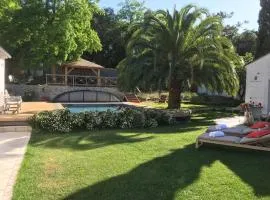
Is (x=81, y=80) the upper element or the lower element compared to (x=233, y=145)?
upper

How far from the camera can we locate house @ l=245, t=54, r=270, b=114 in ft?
66.1

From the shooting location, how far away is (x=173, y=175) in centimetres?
A: 782

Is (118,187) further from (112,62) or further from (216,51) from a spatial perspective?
(112,62)

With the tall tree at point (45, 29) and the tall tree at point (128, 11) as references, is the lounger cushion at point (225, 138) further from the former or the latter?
the tall tree at point (128, 11)

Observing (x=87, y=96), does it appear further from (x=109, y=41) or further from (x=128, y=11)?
(x=128, y=11)

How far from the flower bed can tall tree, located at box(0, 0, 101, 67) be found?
61.4 feet

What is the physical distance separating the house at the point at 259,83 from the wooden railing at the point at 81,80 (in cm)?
1738

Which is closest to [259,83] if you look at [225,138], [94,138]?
[225,138]

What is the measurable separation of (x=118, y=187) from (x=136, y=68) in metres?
12.0

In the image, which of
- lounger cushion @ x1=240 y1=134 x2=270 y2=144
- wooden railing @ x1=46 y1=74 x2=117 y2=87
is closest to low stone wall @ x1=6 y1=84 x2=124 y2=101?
wooden railing @ x1=46 y1=74 x2=117 y2=87

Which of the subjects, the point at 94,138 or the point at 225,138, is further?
the point at 94,138

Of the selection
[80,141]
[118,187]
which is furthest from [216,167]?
[80,141]

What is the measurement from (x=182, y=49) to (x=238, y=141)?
8.96 m

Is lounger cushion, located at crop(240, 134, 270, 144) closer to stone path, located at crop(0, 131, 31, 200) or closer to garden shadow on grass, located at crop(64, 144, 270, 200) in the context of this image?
garden shadow on grass, located at crop(64, 144, 270, 200)
